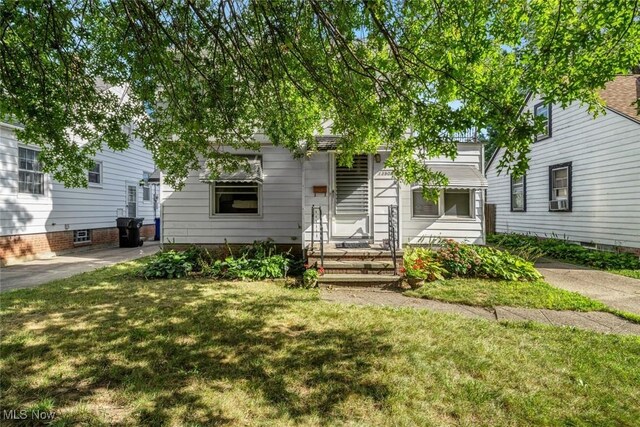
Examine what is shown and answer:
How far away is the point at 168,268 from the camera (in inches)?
305

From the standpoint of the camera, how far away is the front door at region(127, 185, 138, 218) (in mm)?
14766

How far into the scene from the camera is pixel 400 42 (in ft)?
14.7

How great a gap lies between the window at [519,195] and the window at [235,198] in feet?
37.3

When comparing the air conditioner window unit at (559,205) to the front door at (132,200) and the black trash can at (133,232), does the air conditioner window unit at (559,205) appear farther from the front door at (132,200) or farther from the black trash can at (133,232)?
the front door at (132,200)

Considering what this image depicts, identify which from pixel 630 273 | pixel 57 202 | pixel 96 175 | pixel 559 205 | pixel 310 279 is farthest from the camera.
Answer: pixel 96 175

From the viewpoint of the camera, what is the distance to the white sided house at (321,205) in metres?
8.26

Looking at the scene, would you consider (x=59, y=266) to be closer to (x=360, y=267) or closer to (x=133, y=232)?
(x=133, y=232)

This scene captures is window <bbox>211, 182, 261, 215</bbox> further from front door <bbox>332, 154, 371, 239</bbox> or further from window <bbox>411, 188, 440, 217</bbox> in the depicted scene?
window <bbox>411, 188, 440, 217</bbox>

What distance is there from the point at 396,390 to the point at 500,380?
111cm

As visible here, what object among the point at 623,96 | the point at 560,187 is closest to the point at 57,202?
the point at 560,187

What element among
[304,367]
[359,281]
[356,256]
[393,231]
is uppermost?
[393,231]

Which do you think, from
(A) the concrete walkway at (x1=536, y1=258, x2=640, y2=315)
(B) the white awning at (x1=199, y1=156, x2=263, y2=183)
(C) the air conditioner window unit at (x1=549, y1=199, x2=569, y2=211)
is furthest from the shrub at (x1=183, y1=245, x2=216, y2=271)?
(C) the air conditioner window unit at (x1=549, y1=199, x2=569, y2=211)

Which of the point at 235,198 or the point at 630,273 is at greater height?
the point at 235,198

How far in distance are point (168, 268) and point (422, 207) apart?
7.28 m
